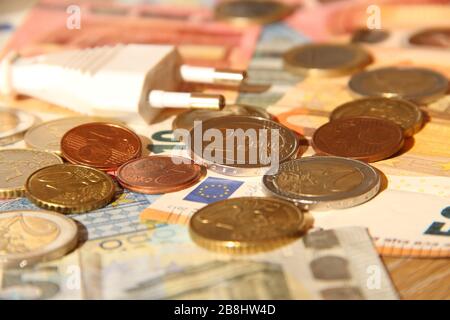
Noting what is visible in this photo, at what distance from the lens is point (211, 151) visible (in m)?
1.26

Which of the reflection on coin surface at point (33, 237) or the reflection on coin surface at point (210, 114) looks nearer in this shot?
the reflection on coin surface at point (33, 237)

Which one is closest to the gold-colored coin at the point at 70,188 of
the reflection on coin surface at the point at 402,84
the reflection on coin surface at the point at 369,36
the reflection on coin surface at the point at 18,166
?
the reflection on coin surface at the point at 18,166

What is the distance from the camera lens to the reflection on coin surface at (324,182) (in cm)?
112

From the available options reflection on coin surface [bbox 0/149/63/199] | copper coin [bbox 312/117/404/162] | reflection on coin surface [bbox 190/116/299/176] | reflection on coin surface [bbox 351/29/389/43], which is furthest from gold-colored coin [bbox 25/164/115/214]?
reflection on coin surface [bbox 351/29/389/43]

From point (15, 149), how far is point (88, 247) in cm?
32

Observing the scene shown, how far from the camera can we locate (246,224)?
1.06 metres

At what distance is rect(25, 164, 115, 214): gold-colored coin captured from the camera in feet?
3.78

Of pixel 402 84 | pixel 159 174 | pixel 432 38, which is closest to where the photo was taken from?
pixel 159 174

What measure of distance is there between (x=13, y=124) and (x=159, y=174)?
0.35m

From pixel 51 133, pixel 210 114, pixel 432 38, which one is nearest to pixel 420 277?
pixel 210 114

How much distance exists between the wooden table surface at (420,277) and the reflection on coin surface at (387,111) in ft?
1.09

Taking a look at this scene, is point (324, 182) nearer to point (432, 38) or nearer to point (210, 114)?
point (210, 114)
